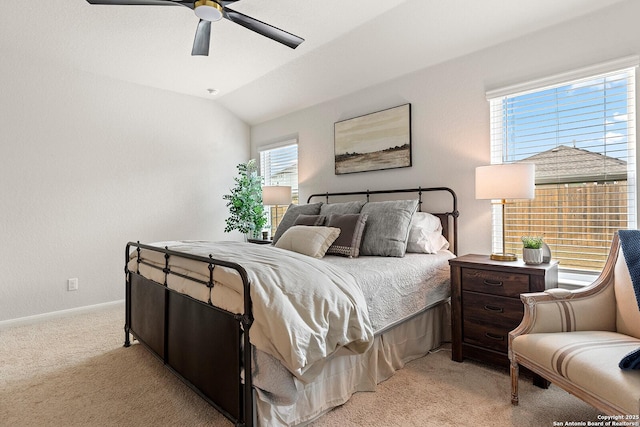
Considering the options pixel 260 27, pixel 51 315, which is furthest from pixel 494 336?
A: pixel 51 315

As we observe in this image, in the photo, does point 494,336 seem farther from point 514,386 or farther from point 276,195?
point 276,195

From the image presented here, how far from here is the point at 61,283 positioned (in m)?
3.88

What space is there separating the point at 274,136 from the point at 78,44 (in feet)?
8.07

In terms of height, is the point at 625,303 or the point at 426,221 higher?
the point at 426,221

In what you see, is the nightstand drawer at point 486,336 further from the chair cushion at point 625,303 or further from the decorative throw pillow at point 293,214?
the decorative throw pillow at point 293,214

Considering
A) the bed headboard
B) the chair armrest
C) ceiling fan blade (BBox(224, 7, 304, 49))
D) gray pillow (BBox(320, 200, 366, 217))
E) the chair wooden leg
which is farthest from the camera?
gray pillow (BBox(320, 200, 366, 217))

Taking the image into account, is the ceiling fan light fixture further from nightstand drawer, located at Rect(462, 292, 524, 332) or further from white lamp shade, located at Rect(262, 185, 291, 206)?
nightstand drawer, located at Rect(462, 292, 524, 332)

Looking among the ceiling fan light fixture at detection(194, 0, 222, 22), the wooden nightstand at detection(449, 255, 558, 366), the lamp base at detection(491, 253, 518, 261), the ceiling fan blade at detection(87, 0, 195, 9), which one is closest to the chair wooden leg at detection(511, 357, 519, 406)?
the wooden nightstand at detection(449, 255, 558, 366)

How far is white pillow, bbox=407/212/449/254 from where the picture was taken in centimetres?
296

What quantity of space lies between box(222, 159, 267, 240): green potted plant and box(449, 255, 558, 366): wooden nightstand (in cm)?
303

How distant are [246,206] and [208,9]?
2.98m

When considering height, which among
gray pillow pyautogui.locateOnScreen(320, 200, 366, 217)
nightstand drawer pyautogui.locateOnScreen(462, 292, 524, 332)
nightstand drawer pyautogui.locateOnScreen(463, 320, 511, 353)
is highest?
gray pillow pyautogui.locateOnScreen(320, 200, 366, 217)

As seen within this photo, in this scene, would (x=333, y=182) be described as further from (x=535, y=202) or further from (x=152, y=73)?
(x=152, y=73)

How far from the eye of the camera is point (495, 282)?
240cm
